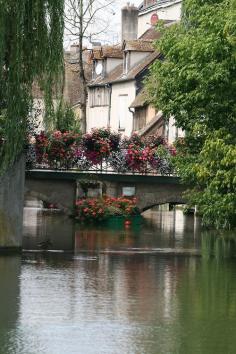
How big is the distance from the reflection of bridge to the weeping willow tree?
17.0 m

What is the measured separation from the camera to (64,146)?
3500 centimetres

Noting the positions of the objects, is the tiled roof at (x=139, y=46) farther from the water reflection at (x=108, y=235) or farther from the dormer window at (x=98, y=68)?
the water reflection at (x=108, y=235)

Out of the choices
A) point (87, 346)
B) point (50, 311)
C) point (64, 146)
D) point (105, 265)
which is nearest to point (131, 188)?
point (64, 146)

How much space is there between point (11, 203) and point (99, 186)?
58.9 ft

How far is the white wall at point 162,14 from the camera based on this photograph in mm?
77569

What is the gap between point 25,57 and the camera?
21.7m

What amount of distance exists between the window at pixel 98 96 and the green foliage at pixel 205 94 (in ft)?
150

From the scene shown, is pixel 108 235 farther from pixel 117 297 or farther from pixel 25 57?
pixel 117 297

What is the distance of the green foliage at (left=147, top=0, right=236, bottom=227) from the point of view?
26141 millimetres

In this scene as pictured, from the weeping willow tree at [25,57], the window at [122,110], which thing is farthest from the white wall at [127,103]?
the weeping willow tree at [25,57]

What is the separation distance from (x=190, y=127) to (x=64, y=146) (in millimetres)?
6723

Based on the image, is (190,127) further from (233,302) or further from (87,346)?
(87,346)

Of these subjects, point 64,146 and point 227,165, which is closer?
point 227,165

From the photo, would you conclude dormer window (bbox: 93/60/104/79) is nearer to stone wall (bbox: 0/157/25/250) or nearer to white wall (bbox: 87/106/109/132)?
white wall (bbox: 87/106/109/132)
